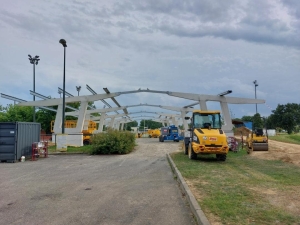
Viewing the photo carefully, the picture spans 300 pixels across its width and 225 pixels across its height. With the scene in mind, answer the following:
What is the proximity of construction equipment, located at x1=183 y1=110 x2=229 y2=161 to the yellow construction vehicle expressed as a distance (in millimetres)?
5677

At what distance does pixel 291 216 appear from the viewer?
20.5ft

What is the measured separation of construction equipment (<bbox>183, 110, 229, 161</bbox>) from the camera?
1709 centimetres

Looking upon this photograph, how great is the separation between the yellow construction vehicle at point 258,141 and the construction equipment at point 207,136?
568 cm

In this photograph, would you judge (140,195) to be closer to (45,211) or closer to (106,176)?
(45,211)

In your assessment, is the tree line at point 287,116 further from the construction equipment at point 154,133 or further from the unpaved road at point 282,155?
the unpaved road at point 282,155

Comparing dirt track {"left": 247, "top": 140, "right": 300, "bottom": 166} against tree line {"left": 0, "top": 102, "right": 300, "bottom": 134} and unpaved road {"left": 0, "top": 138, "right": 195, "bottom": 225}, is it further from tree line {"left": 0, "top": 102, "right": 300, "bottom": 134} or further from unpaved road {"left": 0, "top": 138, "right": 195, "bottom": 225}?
tree line {"left": 0, "top": 102, "right": 300, "bottom": 134}

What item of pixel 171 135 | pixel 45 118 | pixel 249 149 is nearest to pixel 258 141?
pixel 249 149

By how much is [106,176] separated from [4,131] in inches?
382

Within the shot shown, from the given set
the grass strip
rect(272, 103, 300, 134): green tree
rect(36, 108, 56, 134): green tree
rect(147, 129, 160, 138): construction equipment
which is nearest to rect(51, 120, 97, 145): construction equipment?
rect(36, 108, 56, 134): green tree

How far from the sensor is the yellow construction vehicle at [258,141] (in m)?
23.1

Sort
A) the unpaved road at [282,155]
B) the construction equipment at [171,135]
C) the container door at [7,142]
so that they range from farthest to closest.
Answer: the construction equipment at [171,135] < the container door at [7,142] < the unpaved road at [282,155]

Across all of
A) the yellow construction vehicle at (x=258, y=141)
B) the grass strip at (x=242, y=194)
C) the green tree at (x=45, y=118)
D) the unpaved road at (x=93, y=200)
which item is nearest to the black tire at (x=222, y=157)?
the grass strip at (x=242, y=194)

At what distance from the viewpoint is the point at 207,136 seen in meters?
17.1

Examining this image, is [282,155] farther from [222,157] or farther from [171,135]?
[171,135]
